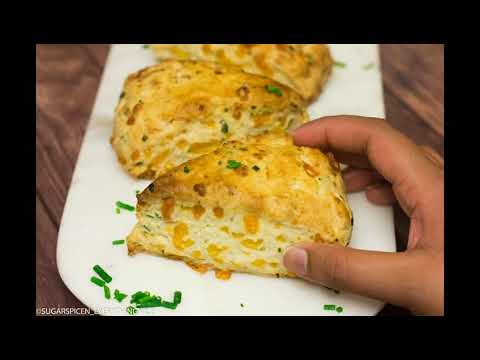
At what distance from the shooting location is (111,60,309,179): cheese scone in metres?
3.08

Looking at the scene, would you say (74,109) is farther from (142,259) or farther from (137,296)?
(137,296)

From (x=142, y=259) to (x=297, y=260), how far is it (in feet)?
2.44

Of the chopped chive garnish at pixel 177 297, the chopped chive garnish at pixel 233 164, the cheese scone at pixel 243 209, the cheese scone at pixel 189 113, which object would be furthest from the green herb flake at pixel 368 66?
the chopped chive garnish at pixel 177 297

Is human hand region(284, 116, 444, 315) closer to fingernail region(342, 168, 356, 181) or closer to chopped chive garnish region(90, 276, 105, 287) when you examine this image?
fingernail region(342, 168, 356, 181)

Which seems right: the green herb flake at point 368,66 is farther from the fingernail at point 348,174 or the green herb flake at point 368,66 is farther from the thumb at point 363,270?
the thumb at point 363,270

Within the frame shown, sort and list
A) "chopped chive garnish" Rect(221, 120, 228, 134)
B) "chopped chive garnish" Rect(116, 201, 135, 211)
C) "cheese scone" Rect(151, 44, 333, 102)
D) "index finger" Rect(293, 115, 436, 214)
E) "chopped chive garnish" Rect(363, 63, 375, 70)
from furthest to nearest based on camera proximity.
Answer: "chopped chive garnish" Rect(363, 63, 375, 70), "cheese scone" Rect(151, 44, 333, 102), "chopped chive garnish" Rect(221, 120, 228, 134), "chopped chive garnish" Rect(116, 201, 135, 211), "index finger" Rect(293, 115, 436, 214)

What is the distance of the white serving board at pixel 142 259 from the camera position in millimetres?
2645

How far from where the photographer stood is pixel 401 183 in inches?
106

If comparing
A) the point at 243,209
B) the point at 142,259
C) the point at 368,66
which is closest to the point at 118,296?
the point at 142,259

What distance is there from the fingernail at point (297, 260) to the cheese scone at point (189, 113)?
0.82 metres

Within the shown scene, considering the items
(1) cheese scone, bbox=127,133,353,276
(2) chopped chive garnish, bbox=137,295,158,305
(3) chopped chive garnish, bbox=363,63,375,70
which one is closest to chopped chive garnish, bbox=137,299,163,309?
(2) chopped chive garnish, bbox=137,295,158,305

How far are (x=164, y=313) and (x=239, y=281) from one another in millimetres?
364
